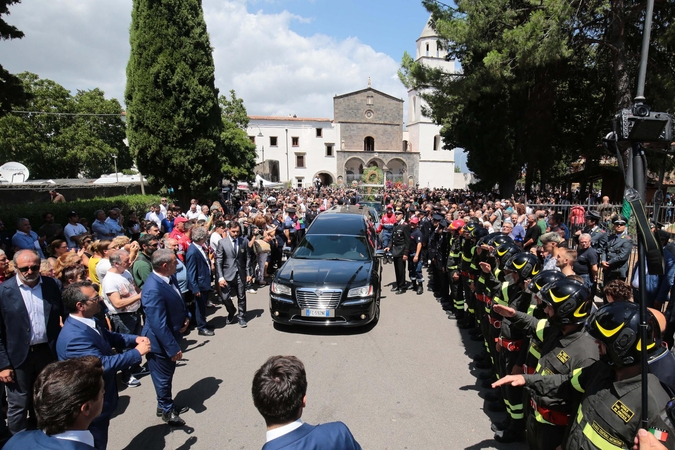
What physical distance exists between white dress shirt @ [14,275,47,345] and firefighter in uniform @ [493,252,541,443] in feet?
13.8

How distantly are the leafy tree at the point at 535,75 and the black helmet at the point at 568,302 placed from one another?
10619 mm

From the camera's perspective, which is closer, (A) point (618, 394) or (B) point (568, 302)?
(A) point (618, 394)

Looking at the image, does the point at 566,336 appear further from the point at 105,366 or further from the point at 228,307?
the point at 228,307

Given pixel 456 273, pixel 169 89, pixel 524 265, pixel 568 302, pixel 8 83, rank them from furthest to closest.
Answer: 1. pixel 169 89
2. pixel 8 83
3. pixel 456 273
4. pixel 524 265
5. pixel 568 302

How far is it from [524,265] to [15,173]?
21.4 m

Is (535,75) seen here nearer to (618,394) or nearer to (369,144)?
(618,394)

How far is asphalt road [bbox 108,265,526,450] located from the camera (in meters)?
3.76

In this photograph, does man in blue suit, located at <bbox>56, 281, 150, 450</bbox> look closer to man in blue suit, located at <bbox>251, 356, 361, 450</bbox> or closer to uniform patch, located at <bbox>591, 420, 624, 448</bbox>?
man in blue suit, located at <bbox>251, 356, 361, 450</bbox>

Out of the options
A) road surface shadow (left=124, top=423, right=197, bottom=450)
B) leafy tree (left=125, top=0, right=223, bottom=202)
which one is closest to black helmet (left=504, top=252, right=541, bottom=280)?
road surface shadow (left=124, top=423, right=197, bottom=450)

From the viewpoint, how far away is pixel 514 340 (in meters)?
3.54

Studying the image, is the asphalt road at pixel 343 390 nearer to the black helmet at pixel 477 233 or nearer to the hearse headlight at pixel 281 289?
the hearse headlight at pixel 281 289

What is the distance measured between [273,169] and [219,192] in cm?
3854

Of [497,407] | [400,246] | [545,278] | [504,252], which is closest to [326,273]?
[400,246]

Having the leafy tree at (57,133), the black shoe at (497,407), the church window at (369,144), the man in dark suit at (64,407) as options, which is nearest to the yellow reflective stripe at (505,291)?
the black shoe at (497,407)
